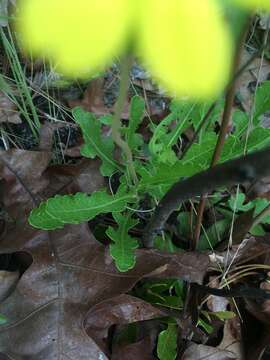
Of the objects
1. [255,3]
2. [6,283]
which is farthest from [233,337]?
[255,3]

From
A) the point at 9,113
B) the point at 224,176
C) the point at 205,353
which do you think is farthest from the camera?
the point at 9,113

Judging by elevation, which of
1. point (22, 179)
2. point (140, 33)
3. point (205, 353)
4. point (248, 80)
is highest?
point (140, 33)

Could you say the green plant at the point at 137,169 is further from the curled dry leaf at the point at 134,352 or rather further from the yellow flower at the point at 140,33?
the yellow flower at the point at 140,33

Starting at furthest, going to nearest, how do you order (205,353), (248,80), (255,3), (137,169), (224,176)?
(248,80)
(205,353)
(137,169)
(224,176)
(255,3)

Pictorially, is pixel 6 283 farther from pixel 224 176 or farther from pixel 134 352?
pixel 224 176

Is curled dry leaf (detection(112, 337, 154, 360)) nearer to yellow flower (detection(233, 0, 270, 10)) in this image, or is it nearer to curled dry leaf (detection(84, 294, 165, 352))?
curled dry leaf (detection(84, 294, 165, 352))

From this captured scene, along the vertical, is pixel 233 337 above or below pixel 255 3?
below

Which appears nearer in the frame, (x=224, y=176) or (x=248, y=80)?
(x=224, y=176)
